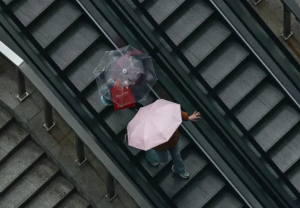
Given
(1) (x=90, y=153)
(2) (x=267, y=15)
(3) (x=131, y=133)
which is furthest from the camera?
(2) (x=267, y=15)

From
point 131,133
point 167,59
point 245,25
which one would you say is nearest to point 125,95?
point 131,133

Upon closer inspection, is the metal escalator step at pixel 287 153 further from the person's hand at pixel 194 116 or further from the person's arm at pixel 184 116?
the person's arm at pixel 184 116

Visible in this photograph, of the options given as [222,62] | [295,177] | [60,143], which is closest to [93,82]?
[60,143]

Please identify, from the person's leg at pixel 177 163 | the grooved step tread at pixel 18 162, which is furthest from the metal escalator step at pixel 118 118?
the grooved step tread at pixel 18 162

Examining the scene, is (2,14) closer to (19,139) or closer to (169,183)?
(19,139)

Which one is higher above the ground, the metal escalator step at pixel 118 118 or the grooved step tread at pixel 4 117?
the grooved step tread at pixel 4 117
